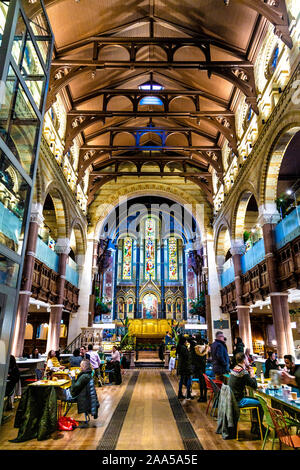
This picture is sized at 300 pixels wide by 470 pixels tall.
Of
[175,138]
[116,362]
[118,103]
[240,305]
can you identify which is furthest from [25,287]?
[175,138]

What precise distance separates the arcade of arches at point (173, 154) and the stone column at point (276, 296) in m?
0.04

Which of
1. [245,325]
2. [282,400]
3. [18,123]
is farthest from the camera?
[245,325]

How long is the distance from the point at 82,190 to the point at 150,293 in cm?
1281

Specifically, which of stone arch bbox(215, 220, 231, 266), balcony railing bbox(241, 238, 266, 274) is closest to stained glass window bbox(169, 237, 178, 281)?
stone arch bbox(215, 220, 231, 266)

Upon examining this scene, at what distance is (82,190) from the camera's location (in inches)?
701

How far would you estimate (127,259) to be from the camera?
94.8 ft

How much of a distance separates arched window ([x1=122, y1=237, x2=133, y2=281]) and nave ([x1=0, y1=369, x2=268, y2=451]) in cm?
2082

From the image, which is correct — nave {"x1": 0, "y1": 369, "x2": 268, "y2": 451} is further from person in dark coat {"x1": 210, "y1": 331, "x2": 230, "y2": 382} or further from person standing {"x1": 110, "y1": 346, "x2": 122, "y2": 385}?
person standing {"x1": 110, "y1": 346, "x2": 122, "y2": 385}

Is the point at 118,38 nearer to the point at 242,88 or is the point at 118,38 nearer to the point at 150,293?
the point at 242,88

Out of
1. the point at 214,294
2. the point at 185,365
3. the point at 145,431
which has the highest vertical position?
the point at 214,294

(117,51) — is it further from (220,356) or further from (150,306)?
(150,306)

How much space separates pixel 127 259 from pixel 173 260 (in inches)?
172

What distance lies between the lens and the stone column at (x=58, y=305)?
1316 cm

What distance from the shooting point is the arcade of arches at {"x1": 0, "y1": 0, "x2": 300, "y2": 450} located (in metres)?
8.44
